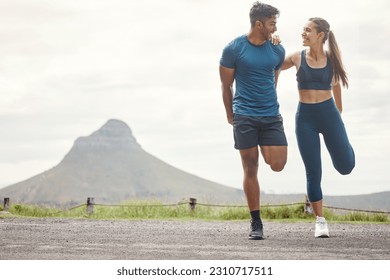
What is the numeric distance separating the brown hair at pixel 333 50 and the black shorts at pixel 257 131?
0.78 m

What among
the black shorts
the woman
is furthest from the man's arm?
the woman

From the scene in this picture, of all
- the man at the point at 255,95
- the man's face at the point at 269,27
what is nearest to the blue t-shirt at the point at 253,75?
the man at the point at 255,95

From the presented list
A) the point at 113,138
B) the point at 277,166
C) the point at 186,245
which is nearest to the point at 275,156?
the point at 277,166

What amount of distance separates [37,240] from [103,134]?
140019 millimetres

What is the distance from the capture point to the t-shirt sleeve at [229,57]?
6.16 metres

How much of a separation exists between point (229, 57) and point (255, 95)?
1.38ft

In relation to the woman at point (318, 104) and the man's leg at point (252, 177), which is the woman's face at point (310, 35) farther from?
the man's leg at point (252, 177)

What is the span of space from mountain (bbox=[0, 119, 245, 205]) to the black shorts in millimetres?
92926

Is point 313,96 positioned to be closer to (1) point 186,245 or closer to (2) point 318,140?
(2) point 318,140

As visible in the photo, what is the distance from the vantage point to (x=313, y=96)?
21.5 feet

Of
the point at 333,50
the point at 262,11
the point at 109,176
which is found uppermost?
the point at 109,176

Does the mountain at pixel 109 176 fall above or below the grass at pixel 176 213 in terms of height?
above
